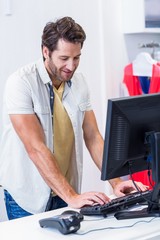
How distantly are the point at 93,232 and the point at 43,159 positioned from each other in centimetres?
49

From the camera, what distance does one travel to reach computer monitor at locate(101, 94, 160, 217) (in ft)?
5.14

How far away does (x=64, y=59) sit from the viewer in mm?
2123

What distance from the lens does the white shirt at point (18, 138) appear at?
6.79 ft

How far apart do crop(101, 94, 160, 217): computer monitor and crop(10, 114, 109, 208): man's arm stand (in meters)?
0.23

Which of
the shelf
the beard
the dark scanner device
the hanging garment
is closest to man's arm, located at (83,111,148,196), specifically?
the beard

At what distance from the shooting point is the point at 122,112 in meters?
1.56

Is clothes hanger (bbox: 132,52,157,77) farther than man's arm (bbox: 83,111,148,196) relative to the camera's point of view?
Yes

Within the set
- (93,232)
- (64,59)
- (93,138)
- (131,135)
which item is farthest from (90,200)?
(64,59)

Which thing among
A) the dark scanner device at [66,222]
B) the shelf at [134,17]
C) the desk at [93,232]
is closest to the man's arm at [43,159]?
the desk at [93,232]

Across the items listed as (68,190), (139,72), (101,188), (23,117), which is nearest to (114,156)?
(68,190)

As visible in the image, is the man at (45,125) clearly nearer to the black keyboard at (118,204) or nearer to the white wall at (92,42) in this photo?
the black keyboard at (118,204)

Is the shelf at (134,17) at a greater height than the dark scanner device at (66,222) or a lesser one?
greater

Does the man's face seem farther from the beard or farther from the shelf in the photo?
the shelf

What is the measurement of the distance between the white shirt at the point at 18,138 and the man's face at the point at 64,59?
0.19ft
